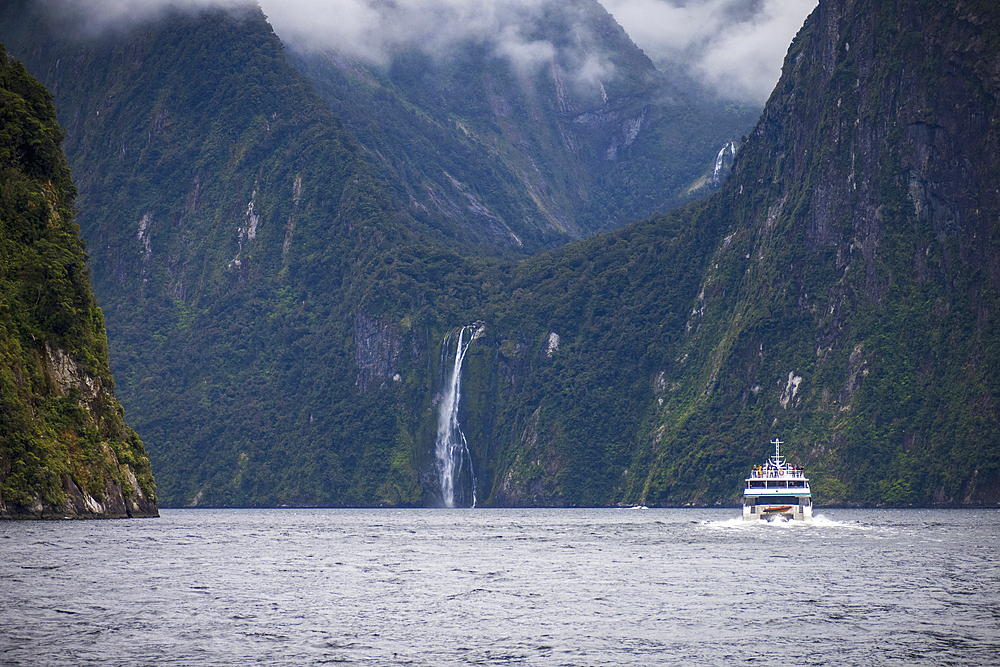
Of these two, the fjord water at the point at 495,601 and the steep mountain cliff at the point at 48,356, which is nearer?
the fjord water at the point at 495,601

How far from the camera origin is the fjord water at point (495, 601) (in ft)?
163

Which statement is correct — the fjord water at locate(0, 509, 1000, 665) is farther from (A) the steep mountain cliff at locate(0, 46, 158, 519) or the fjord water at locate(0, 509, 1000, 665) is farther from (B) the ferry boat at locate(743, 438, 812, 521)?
(B) the ferry boat at locate(743, 438, 812, 521)

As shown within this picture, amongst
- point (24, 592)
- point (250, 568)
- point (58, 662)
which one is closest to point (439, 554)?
point (250, 568)

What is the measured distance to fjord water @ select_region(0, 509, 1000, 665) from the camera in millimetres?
49750

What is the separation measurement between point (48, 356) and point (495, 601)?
254 ft

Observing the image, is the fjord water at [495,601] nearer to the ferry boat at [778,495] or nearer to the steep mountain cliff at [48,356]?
the steep mountain cliff at [48,356]

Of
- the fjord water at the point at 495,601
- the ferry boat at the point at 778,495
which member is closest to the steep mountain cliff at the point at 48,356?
the fjord water at the point at 495,601

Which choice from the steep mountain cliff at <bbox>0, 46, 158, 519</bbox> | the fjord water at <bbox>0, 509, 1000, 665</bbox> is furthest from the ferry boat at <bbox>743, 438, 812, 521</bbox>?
the steep mountain cliff at <bbox>0, 46, 158, 519</bbox>

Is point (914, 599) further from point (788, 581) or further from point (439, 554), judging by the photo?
point (439, 554)

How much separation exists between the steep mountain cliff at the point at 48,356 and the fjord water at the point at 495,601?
21.5 feet

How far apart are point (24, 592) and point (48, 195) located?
85.8 m

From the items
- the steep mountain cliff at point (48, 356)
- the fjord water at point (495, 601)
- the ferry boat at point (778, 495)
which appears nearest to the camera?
the fjord water at point (495, 601)

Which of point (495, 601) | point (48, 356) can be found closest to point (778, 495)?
point (48, 356)

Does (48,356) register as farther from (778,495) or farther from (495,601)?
(495,601)
